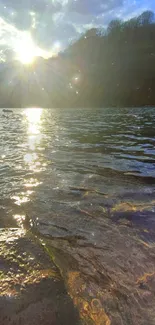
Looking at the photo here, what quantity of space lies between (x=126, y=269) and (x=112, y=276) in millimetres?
264

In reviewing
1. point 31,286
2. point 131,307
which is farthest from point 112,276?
point 31,286

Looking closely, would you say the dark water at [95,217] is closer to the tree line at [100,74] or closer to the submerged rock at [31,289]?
the submerged rock at [31,289]

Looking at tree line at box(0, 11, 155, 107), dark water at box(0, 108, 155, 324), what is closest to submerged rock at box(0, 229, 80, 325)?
dark water at box(0, 108, 155, 324)

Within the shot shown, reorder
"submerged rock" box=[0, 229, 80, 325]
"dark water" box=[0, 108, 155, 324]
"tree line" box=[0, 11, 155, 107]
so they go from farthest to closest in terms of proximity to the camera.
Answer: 1. "tree line" box=[0, 11, 155, 107]
2. "dark water" box=[0, 108, 155, 324]
3. "submerged rock" box=[0, 229, 80, 325]

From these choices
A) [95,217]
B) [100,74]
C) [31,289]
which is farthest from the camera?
[100,74]

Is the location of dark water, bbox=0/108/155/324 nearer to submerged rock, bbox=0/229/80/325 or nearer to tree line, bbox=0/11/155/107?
submerged rock, bbox=0/229/80/325

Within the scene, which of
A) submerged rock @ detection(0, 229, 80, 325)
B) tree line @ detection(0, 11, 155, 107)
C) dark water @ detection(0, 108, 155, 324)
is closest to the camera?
submerged rock @ detection(0, 229, 80, 325)

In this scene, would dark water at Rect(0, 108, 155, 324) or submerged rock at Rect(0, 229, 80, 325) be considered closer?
submerged rock at Rect(0, 229, 80, 325)

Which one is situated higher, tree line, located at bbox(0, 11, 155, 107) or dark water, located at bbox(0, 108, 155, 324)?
tree line, located at bbox(0, 11, 155, 107)

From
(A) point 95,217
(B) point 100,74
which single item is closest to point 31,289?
(A) point 95,217

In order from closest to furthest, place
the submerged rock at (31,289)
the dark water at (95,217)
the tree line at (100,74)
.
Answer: the submerged rock at (31,289)
the dark water at (95,217)
the tree line at (100,74)

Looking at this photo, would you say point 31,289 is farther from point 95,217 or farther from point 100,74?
point 100,74

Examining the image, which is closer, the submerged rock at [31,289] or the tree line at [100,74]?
the submerged rock at [31,289]

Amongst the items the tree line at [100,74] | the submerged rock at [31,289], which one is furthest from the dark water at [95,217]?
the tree line at [100,74]
